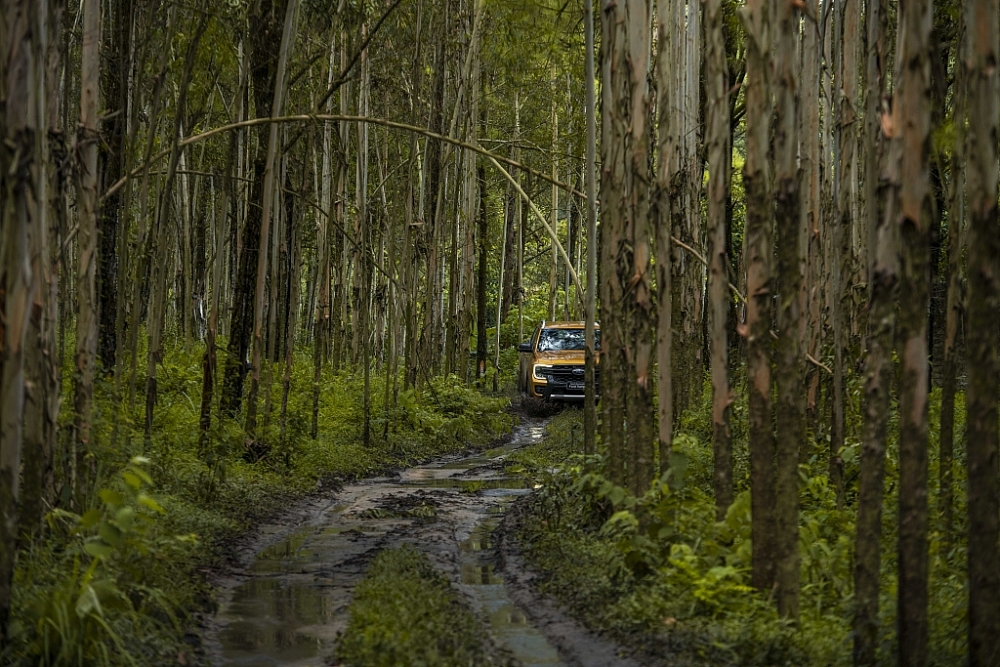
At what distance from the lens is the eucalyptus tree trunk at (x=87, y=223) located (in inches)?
339

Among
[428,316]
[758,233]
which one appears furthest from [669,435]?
[428,316]

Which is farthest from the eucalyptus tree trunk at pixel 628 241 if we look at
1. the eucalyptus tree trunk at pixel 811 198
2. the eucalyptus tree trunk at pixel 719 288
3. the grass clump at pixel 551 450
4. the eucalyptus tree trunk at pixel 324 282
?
the eucalyptus tree trunk at pixel 324 282

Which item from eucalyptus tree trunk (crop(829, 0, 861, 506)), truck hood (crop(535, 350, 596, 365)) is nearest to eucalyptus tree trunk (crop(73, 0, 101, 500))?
eucalyptus tree trunk (crop(829, 0, 861, 506))

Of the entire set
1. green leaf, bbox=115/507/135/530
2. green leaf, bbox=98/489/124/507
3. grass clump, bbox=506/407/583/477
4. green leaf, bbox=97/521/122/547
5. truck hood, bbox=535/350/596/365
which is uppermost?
green leaf, bbox=98/489/124/507

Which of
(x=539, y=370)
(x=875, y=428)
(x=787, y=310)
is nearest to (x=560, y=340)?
(x=539, y=370)

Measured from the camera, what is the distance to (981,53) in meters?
4.99

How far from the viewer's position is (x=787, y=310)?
6363 millimetres

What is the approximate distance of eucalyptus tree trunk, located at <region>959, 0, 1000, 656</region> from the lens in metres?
4.98

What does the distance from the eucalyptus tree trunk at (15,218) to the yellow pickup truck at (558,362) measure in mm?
20335

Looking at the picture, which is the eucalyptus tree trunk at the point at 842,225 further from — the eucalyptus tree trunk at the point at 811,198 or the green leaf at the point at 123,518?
the green leaf at the point at 123,518

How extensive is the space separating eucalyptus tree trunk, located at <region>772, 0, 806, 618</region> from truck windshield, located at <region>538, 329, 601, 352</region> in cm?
2007

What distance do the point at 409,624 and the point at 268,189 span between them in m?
7.81

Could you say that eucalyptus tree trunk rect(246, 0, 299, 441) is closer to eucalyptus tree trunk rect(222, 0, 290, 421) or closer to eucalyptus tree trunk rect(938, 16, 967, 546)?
eucalyptus tree trunk rect(222, 0, 290, 421)

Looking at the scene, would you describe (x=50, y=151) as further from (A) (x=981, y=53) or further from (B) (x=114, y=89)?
(B) (x=114, y=89)
